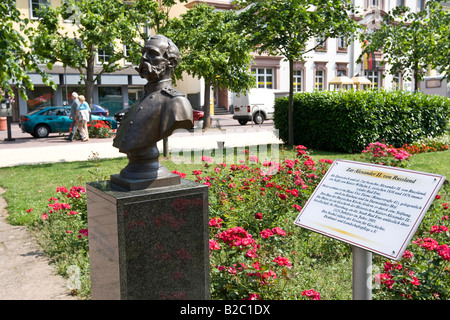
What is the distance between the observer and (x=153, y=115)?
366 centimetres

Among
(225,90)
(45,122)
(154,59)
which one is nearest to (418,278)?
(154,59)

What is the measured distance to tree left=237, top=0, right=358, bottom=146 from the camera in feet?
40.9

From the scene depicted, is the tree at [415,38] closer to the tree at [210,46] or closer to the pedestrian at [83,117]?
the tree at [210,46]

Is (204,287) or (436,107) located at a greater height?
(436,107)

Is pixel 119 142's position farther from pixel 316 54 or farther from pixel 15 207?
pixel 316 54

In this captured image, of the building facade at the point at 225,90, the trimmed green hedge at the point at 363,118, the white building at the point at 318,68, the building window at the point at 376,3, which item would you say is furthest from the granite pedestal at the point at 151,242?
the building window at the point at 376,3

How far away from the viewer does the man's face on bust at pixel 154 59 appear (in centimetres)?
363

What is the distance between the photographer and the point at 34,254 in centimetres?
527

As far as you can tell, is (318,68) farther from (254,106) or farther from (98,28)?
(98,28)

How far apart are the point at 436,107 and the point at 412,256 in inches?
452

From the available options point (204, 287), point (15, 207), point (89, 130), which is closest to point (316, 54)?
point (89, 130)

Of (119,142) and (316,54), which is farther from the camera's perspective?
(316,54)

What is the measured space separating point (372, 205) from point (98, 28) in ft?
52.1

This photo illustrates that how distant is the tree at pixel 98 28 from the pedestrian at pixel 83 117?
5.51ft
